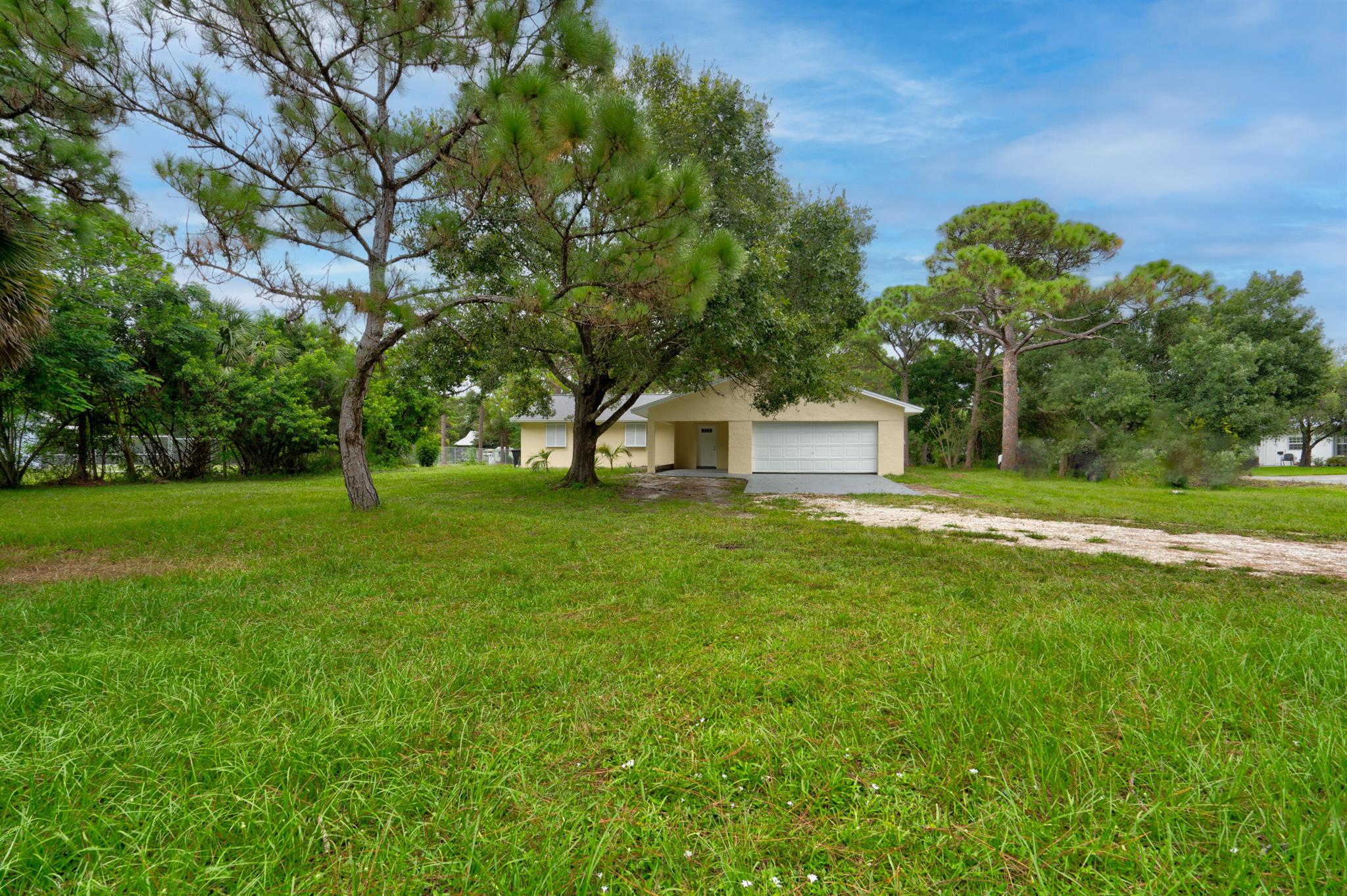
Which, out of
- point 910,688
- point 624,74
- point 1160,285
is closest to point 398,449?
point 624,74

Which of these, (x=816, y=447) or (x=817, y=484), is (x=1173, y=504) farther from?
(x=816, y=447)

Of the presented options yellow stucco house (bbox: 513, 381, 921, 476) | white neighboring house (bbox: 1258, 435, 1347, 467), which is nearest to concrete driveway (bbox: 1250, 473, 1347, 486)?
yellow stucco house (bbox: 513, 381, 921, 476)

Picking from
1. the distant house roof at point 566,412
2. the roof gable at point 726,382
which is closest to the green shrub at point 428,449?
the distant house roof at point 566,412

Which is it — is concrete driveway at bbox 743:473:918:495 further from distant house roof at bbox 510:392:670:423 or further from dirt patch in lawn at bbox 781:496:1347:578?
distant house roof at bbox 510:392:670:423

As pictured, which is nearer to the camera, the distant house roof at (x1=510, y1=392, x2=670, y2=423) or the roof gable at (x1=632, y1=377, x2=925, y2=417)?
the roof gable at (x1=632, y1=377, x2=925, y2=417)

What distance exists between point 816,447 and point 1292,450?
38.0 m

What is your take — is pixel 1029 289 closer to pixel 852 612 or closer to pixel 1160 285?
pixel 1160 285

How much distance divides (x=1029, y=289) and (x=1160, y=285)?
13.9ft

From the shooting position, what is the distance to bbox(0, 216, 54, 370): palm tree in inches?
204

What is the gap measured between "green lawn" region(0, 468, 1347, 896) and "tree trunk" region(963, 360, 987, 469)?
20.8 meters

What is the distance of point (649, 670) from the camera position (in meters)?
2.80

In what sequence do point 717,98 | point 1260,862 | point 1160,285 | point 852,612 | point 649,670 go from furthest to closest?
1. point 1160,285
2. point 717,98
3. point 852,612
4. point 649,670
5. point 1260,862

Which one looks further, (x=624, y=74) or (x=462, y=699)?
(x=624, y=74)

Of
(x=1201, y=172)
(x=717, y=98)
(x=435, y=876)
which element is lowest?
(x=435, y=876)
